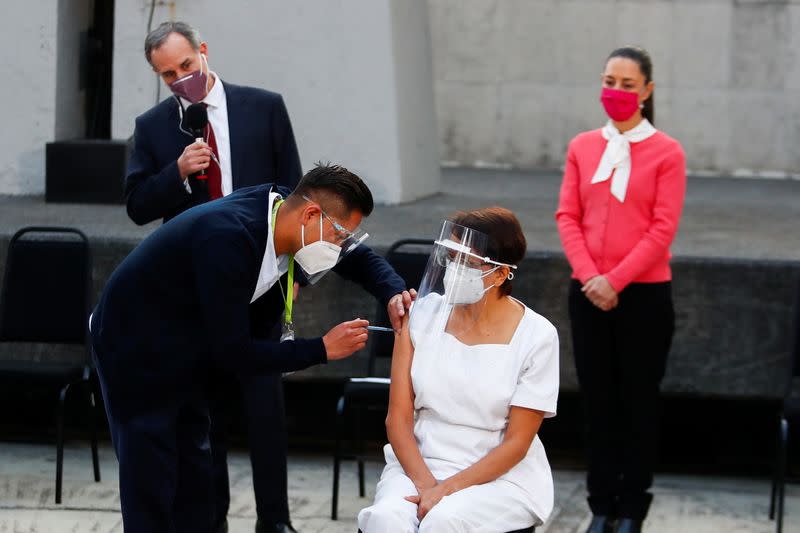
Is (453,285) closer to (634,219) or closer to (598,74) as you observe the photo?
(634,219)

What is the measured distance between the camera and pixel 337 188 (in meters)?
3.22

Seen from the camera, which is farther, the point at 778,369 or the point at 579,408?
the point at 579,408

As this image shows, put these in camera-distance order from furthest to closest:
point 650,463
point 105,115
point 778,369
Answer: point 105,115
point 778,369
point 650,463

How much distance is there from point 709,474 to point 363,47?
2878 mm

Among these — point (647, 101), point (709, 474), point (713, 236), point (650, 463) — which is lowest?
point (709, 474)

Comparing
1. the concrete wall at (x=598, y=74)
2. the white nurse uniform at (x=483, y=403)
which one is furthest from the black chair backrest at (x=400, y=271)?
the concrete wall at (x=598, y=74)

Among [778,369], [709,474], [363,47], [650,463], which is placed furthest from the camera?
[363,47]

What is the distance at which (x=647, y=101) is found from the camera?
4.59 meters

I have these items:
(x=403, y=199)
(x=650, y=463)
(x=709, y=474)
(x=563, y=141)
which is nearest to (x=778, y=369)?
(x=709, y=474)

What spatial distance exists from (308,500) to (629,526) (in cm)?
130

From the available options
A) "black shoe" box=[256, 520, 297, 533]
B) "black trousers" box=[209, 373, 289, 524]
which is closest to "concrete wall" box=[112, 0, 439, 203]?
"black trousers" box=[209, 373, 289, 524]

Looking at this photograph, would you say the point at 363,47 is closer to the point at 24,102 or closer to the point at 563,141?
the point at 24,102

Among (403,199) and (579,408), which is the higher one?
(403,199)

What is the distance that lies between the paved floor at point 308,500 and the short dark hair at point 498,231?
1.66 meters
